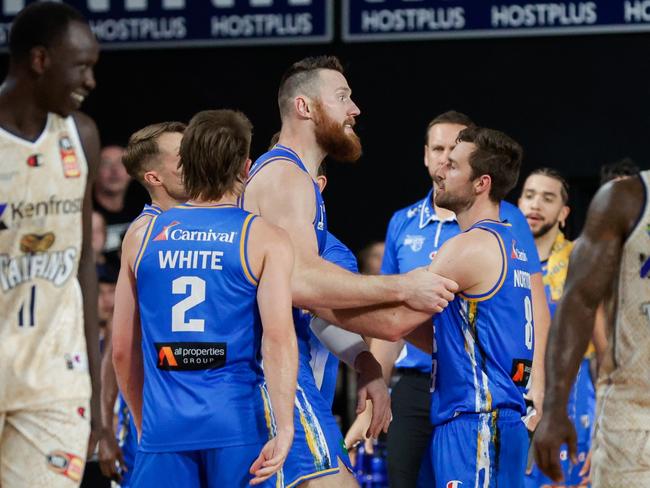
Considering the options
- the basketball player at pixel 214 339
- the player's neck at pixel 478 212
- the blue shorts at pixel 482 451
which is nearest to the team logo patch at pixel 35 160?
the basketball player at pixel 214 339

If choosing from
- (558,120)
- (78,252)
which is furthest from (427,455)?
(558,120)

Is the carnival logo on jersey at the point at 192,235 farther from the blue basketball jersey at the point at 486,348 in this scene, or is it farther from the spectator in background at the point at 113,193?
the spectator in background at the point at 113,193

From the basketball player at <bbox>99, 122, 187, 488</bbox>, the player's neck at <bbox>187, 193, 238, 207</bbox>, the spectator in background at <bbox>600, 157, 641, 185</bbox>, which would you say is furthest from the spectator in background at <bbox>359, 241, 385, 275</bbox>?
the player's neck at <bbox>187, 193, 238, 207</bbox>

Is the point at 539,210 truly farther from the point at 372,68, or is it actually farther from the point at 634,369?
the point at 634,369

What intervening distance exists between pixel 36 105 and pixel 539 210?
4.51 metres

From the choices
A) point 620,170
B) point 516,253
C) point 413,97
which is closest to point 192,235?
point 516,253

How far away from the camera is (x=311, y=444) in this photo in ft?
13.1

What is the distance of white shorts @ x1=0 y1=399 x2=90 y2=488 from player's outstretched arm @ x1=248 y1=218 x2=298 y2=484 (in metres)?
0.71

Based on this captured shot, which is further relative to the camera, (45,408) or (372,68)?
(372,68)

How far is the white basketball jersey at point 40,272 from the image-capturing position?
3107 millimetres

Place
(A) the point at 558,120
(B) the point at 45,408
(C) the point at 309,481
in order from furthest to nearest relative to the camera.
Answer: (A) the point at 558,120 → (C) the point at 309,481 → (B) the point at 45,408

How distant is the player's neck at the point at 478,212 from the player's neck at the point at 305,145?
0.60 m

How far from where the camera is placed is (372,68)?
27.7 ft

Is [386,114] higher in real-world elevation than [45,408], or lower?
higher
